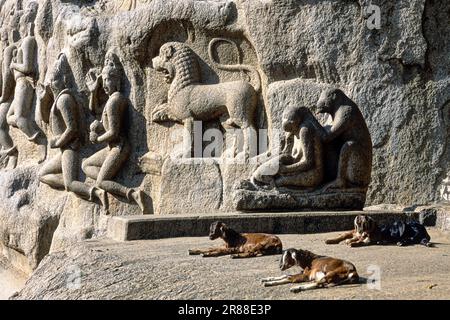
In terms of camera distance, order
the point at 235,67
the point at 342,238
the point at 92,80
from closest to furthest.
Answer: the point at 342,238 < the point at 235,67 < the point at 92,80

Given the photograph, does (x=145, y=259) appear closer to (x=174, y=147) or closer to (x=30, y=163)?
(x=174, y=147)

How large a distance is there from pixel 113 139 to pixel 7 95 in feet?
12.0

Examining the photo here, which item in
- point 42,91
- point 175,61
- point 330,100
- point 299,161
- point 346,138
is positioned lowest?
point 299,161

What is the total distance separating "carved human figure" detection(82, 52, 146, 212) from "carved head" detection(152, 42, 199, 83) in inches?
23.5

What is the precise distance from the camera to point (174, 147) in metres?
7.79

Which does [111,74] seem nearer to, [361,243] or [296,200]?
[296,200]

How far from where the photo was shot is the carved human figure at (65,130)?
28.2 ft

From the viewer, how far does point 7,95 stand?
1110 cm

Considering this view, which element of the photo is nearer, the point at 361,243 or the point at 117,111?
the point at 361,243

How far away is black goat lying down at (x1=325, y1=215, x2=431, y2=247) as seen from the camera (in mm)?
4809

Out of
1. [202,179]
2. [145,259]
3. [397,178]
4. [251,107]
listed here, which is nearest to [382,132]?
[397,178]

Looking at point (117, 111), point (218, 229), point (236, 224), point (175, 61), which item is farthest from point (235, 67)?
point (218, 229)

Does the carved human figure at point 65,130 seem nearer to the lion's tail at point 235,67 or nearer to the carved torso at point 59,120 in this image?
the carved torso at point 59,120

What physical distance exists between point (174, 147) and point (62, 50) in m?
2.26
